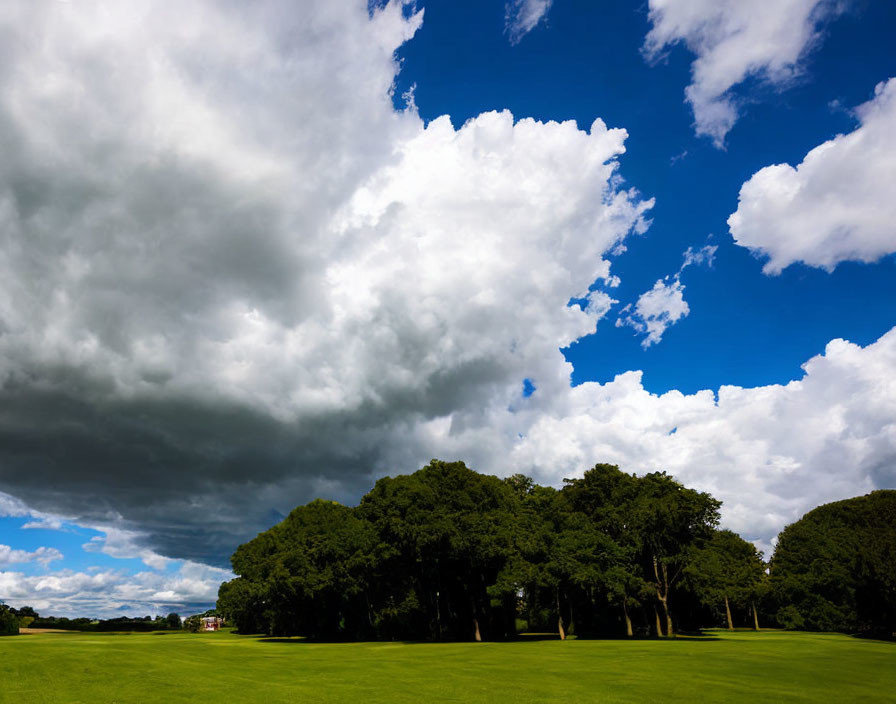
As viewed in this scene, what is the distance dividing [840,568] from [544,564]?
51.8 metres

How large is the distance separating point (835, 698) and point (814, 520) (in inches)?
3843

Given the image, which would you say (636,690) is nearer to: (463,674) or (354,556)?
(463,674)

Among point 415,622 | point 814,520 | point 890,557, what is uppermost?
point 814,520

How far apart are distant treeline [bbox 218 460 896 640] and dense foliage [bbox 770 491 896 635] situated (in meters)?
0.26

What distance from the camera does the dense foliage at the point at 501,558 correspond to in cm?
6116

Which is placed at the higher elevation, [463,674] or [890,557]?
[890,557]

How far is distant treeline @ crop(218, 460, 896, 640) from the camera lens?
2437 inches

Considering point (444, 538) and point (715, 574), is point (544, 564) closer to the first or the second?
point (444, 538)

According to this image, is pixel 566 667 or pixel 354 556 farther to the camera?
pixel 354 556

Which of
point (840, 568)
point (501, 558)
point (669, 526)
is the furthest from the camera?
point (840, 568)

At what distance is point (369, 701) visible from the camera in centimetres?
2036

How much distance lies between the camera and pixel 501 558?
6062 cm

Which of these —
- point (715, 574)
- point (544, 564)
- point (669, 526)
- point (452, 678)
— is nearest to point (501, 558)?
point (544, 564)

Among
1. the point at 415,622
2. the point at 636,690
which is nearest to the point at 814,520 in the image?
the point at 415,622
